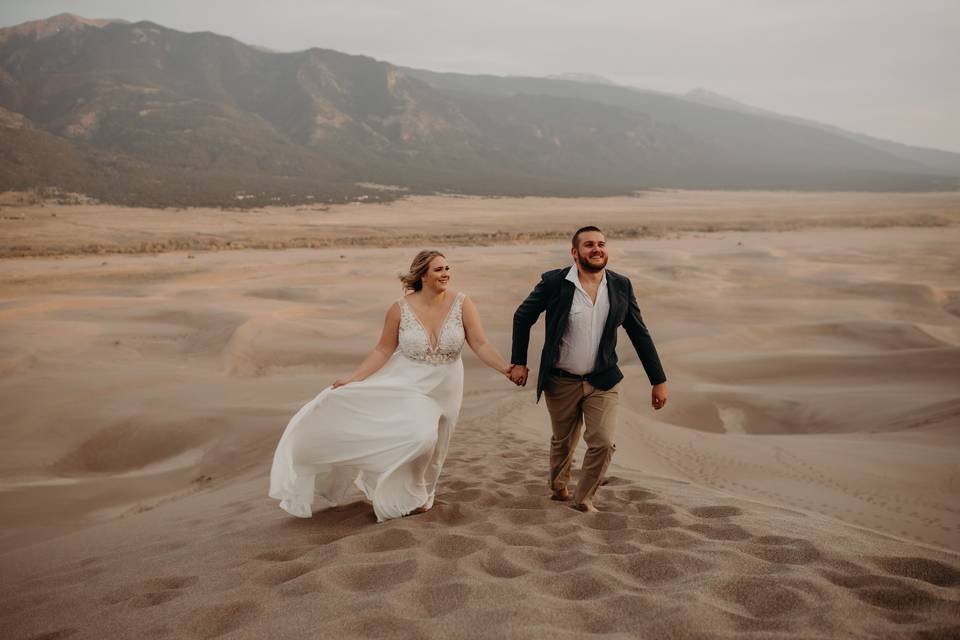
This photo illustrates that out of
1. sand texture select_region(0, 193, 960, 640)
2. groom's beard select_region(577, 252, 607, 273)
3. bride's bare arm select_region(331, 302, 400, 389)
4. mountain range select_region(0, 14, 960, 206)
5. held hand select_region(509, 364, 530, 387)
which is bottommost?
sand texture select_region(0, 193, 960, 640)

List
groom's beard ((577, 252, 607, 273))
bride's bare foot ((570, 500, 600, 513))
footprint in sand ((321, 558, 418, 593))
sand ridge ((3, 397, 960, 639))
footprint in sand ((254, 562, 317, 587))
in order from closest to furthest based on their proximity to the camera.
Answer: sand ridge ((3, 397, 960, 639))
footprint in sand ((321, 558, 418, 593))
footprint in sand ((254, 562, 317, 587))
groom's beard ((577, 252, 607, 273))
bride's bare foot ((570, 500, 600, 513))

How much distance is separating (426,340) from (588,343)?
1117 mm

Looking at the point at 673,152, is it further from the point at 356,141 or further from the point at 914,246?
the point at 914,246

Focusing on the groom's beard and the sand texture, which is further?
the groom's beard

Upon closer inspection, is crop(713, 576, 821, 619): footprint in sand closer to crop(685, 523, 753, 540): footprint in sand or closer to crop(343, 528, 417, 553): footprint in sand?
crop(685, 523, 753, 540): footprint in sand

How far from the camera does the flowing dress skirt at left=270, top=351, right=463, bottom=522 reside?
15.4 ft

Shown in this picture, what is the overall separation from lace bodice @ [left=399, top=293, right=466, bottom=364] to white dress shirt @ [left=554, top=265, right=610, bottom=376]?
77 cm

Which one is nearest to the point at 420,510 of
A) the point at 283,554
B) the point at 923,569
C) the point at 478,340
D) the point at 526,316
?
the point at 283,554

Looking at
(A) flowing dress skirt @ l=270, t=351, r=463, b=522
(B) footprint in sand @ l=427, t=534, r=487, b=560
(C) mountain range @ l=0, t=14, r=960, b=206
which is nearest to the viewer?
(B) footprint in sand @ l=427, t=534, r=487, b=560

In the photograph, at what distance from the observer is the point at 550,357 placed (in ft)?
16.3

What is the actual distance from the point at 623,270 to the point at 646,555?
68.2ft

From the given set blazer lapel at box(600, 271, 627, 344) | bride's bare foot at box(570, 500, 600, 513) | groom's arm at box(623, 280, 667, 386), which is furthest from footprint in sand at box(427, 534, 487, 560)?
groom's arm at box(623, 280, 667, 386)

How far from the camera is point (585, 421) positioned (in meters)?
5.03

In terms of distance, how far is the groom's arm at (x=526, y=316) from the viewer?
5039 mm
